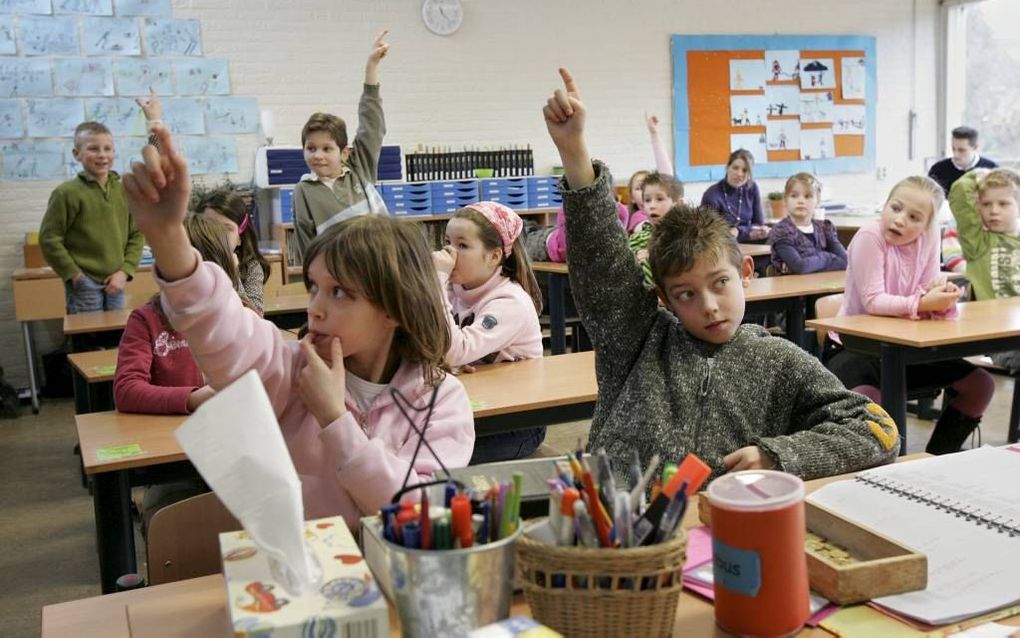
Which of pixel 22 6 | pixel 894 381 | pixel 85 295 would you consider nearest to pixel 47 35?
pixel 22 6

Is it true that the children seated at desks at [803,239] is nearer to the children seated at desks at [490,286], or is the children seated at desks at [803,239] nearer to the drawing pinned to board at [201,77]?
the children seated at desks at [490,286]

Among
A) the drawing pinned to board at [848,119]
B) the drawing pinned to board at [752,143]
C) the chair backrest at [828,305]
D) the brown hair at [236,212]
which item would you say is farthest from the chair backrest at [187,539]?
the drawing pinned to board at [848,119]

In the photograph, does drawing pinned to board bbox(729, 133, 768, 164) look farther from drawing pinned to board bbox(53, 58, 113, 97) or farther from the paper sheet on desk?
the paper sheet on desk

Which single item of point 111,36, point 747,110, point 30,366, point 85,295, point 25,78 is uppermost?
point 111,36

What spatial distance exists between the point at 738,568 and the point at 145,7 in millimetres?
6373

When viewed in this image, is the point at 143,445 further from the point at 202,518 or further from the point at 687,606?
the point at 687,606

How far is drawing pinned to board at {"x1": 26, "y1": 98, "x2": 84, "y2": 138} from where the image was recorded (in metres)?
6.07

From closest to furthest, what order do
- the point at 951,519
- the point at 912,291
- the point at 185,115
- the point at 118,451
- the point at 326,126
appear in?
the point at 951,519, the point at 118,451, the point at 912,291, the point at 326,126, the point at 185,115

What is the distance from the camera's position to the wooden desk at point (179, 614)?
0.98m

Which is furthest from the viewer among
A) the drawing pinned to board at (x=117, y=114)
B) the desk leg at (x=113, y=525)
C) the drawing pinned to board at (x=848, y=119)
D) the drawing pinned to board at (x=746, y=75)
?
the drawing pinned to board at (x=848, y=119)

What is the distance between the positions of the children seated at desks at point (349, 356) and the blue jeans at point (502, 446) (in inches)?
41.8

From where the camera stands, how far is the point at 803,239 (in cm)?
537

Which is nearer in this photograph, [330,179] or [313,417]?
[313,417]

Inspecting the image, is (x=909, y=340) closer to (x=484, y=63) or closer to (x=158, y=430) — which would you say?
(x=158, y=430)
